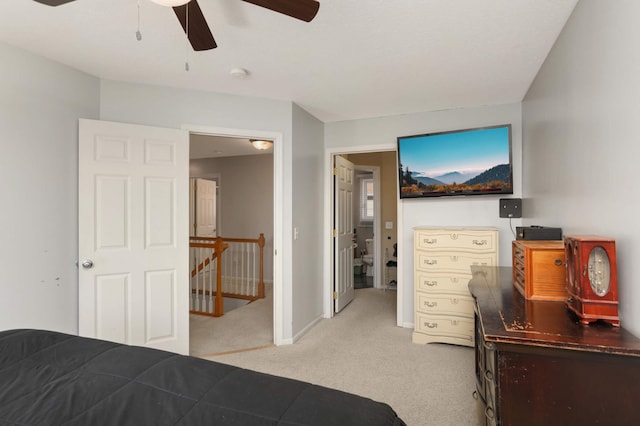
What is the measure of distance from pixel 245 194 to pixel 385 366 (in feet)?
14.6

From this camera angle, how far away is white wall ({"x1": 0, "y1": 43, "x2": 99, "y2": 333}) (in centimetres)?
209

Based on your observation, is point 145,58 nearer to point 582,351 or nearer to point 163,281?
point 163,281

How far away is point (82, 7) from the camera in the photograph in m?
1.75

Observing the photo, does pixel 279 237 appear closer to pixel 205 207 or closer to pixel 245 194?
pixel 245 194

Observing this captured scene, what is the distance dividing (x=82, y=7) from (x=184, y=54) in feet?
2.06

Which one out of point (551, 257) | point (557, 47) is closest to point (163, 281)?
point (551, 257)

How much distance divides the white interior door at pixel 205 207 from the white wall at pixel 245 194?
6.2 inches

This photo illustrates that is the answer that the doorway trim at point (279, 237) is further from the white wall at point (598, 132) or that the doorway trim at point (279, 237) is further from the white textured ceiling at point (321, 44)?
the white wall at point (598, 132)

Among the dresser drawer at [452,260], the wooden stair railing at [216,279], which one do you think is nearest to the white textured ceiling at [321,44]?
the dresser drawer at [452,260]

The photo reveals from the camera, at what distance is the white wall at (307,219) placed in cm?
335

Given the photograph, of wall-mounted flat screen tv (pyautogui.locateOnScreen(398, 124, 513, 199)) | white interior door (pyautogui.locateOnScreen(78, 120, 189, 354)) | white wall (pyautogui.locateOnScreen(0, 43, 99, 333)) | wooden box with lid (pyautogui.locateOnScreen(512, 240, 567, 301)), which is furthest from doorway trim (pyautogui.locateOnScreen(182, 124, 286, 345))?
wooden box with lid (pyautogui.locateOnScreen(512, 240, 567, 301))

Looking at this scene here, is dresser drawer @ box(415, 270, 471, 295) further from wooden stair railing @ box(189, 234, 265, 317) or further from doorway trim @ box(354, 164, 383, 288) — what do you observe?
wooden stair railing @ box(189, 234, 265, 317)

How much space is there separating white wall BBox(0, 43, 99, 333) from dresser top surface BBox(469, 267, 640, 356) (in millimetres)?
2780

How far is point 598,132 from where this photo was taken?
1.46 meters
